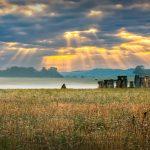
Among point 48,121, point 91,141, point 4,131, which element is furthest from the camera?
point 48,121

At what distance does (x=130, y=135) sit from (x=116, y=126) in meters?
2.60

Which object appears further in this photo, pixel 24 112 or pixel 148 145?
pixel 24 112

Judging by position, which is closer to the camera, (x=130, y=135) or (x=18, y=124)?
(x=130, y=135)

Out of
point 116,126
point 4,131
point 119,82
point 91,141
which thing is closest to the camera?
Answer: point 91,141

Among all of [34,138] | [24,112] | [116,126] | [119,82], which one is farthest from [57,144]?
[119,82]

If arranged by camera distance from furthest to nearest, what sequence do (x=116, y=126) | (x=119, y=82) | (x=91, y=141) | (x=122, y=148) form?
(x=119, y=82)
(x=116, y=126)
(x=91, y=141)
(x=122, y=148)

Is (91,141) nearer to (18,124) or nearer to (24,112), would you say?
(18,124)

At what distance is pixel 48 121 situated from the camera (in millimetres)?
23312

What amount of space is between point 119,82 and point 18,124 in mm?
48784

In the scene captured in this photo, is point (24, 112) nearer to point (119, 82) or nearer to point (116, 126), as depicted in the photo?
point (116, 126)

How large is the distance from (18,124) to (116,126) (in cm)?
446

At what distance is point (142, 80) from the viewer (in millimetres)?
70625

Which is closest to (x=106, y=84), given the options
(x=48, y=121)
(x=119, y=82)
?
(x=119, y=82)

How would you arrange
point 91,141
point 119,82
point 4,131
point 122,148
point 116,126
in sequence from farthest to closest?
point 119,82 < point 116,126 < point 4,131 < point 91,141 < point 122,148
